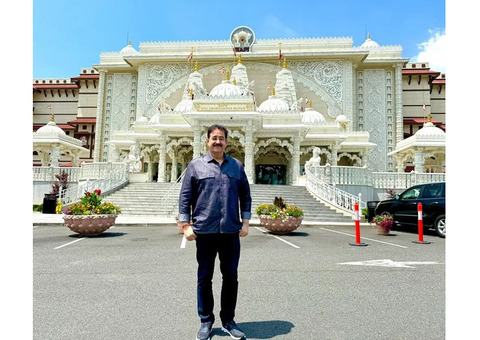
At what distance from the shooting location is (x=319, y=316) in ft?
10.6

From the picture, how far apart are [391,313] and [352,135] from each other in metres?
26.5

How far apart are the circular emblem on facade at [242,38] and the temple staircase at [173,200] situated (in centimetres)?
2076

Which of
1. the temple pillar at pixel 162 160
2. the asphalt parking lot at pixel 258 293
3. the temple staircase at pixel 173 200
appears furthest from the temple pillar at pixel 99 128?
the asphalt parking lot at pixel 258 293

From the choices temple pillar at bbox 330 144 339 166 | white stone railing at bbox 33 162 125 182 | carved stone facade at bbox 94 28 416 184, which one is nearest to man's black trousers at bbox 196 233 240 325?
white stone railing at bbox 33 162 125 182

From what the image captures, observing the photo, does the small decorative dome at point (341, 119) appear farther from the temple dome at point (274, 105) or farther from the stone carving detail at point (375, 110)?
the temple dome at point (274, 105)

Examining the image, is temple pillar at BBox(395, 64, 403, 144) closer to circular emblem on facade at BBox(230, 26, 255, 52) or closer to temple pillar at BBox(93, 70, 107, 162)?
circular emblem on facade at BBox(230, 26, 255, 52)

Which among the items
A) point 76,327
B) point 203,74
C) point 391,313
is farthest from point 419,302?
point 203,74

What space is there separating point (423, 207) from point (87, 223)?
1054 cm

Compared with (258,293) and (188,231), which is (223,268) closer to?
(188,231)

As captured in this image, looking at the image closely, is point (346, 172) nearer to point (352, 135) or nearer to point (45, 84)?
point (352, 135)

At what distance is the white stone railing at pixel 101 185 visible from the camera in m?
18.8

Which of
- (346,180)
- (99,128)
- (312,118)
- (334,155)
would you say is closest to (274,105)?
(312,118)

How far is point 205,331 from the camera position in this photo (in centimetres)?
271

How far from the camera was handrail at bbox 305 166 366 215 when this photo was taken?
16500 mm
